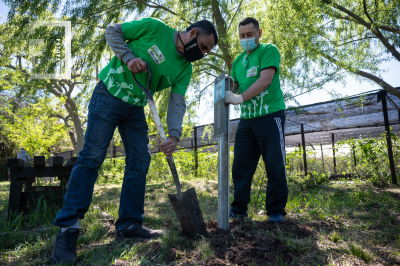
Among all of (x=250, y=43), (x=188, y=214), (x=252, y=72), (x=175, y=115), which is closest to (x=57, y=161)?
(x=175, y=115)

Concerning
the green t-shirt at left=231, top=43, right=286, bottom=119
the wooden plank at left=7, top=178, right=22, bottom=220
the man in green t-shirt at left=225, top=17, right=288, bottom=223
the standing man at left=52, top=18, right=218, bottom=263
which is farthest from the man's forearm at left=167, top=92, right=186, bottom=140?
the wooden plank at left=7, top=178, right=22, bottom=220

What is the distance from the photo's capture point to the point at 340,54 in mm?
4121

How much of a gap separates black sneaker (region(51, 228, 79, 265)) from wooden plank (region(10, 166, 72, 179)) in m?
1.22

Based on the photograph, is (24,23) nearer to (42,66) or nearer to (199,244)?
(42,66)

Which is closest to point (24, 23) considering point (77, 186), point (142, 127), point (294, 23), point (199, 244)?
point (142, 127)

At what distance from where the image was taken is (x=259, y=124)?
7.48ft

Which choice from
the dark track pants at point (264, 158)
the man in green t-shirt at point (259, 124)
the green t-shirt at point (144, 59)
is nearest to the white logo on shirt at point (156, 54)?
the green t-shirt at point (144, 59)

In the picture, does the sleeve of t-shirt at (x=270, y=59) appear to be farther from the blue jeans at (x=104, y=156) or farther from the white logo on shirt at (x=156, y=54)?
the blue jeans at (x=104, y=156)

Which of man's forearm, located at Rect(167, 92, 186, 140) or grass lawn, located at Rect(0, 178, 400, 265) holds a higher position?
man's forearm, located at Rect(167, 92, 186, 140)

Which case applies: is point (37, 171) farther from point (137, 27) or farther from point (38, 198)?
point (137, 27)

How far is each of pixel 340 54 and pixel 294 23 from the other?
1.01 meters

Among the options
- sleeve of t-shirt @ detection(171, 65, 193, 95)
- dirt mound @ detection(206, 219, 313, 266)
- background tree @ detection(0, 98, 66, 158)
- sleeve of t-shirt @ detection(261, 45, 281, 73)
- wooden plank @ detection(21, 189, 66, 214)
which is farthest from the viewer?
background tree @ detection(0, 98, 66, 158)

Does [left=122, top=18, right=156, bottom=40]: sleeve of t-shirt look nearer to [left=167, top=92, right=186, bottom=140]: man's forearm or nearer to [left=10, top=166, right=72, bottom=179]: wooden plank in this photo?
[left=167, top=92, right=186, bottom=140]: man's forearm

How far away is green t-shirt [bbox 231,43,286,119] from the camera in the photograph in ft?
7.44
